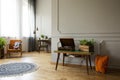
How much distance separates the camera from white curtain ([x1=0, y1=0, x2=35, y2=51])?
20.2 ft

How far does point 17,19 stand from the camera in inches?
270

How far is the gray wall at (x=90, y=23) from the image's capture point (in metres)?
4.00

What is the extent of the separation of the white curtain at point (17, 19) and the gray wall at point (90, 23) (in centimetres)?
255

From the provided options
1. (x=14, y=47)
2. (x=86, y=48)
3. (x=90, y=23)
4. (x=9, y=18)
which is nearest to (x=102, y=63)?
(x=86, y=48)

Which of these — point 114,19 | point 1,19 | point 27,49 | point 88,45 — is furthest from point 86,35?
point 27,49

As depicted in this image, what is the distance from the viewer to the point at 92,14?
420 centimetres

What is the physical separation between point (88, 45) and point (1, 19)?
3.90 meters

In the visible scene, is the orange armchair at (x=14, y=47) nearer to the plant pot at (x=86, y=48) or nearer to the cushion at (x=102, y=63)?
the plant pot at (x=86, y=48)

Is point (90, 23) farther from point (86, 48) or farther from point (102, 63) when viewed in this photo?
point (102, 63)

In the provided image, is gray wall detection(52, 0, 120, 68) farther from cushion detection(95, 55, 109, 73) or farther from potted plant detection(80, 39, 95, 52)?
cushion detection(95, 55, 109, 73)

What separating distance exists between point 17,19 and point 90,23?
12.7 feet

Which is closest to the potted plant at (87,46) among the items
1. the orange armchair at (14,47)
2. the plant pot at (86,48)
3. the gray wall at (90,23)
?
the plant pot at (86,48)

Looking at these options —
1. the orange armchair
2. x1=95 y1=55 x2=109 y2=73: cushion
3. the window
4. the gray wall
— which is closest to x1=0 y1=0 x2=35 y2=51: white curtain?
the window

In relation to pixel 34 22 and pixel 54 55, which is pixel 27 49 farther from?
pixel 54 55
